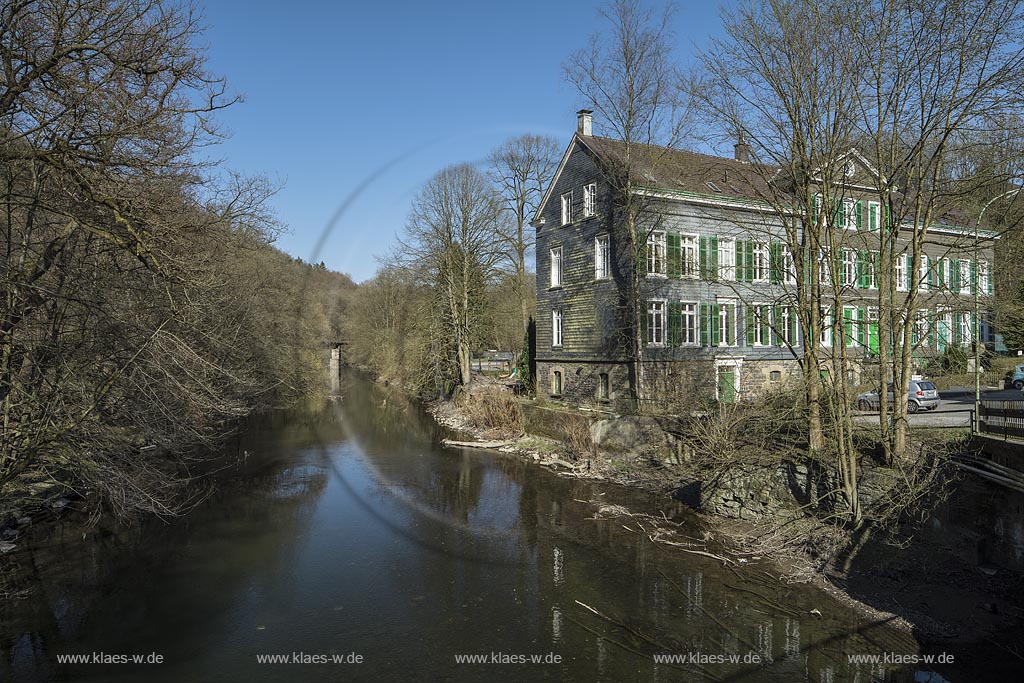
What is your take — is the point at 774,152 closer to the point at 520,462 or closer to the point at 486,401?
the point at 520,462

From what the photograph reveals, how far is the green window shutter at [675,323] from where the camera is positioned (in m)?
24.9

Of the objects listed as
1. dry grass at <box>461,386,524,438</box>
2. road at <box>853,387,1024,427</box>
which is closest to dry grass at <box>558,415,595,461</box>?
dry grass at <box>461,386,524,438</box>

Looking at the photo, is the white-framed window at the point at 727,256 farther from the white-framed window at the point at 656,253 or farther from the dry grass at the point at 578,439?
the dry grass at the point at 578,439

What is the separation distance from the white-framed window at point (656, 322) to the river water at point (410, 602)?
862 centimetres

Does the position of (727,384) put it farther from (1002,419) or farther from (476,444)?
(1002,419)

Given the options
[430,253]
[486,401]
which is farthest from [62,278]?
[430,253]

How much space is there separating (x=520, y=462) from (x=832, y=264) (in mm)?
13050

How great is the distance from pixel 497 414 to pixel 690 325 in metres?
8.78

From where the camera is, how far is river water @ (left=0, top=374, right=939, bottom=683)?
8703 mm

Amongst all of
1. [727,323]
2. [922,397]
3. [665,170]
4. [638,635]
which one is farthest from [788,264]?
[638,635]

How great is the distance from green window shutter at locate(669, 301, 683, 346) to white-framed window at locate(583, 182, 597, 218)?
5.25m

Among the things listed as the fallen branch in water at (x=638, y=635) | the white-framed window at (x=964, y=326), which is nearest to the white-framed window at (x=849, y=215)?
the white-framed window at (x=964, y=326)

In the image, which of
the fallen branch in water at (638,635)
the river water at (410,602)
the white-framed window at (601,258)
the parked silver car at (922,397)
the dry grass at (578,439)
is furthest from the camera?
the white-framed window at (601,258)

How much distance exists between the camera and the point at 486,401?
28.2 m
